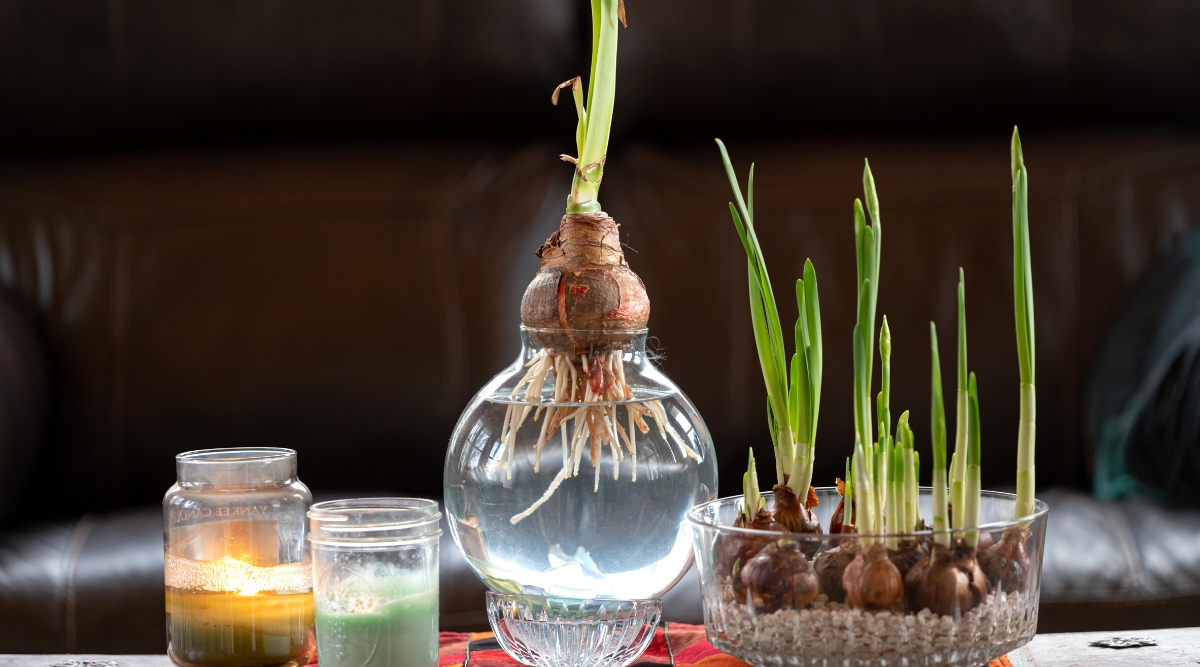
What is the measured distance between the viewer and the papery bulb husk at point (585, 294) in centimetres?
71

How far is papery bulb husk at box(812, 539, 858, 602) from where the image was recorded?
544 millimetres

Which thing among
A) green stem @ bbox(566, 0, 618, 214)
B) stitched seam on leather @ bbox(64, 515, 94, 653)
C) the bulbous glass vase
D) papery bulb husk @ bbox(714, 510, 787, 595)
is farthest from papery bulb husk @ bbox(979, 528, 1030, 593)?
stitched seam on leather @ bbox(64, 515, 94, 653)

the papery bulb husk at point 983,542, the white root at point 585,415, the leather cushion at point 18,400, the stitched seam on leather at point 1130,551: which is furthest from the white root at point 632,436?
the leather cushion at point 18,400

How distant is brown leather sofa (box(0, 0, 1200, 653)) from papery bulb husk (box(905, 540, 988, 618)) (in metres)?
0.96

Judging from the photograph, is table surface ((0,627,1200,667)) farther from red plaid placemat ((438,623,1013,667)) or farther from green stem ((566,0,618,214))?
green stem ((566,0,618,214))

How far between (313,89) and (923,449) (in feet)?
3.26

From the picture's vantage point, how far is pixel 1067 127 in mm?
1582

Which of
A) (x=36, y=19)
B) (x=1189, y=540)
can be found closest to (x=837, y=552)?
(x=1189, y=540)

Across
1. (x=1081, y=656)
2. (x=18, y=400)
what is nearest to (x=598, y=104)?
(x=1081, y=656)

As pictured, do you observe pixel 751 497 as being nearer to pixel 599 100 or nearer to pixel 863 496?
pixel 863 496

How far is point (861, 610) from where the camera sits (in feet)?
1.77

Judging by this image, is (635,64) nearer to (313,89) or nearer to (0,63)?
(313,89)

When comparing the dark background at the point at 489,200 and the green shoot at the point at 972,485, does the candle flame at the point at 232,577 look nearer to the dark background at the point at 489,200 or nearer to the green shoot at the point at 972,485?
the green shoot at the point at 972,485

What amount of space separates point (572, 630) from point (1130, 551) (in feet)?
2.54
